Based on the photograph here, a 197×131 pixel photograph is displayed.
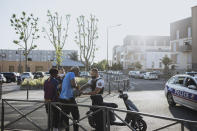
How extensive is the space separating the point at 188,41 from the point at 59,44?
27.4m

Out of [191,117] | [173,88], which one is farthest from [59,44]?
[191,117]

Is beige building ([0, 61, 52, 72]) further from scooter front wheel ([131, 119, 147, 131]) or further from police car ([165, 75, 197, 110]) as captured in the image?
scooter front wheel ([131, 119, 147, 131])

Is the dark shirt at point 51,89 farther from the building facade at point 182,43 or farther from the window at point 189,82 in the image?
the building facade at point 182,43

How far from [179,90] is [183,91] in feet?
1.28

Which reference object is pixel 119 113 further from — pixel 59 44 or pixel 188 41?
pixel 188 41

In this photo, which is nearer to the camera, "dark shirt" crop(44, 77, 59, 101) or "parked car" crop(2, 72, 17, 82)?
"dark shirt" crop(44, 77, 59, 101)

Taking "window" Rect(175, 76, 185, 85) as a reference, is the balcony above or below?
above

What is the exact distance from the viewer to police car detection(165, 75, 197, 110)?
299 inches

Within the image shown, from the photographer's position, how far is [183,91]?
8320 millimetres

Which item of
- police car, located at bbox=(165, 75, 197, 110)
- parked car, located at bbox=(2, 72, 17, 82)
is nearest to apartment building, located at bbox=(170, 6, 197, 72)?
parked car, located at bbox=(2, 72, 17, 82)

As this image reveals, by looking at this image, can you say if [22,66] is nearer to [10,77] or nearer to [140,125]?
[10,77]

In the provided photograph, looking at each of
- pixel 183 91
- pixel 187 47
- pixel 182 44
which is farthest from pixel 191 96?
pixel 182 44

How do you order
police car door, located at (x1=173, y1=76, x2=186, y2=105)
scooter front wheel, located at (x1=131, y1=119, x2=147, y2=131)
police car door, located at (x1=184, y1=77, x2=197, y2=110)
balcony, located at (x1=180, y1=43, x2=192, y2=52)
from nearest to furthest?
scooter front wheel, located at (x1=131, y1=119, x2=147, y2=131) → police car door, located at (x1=184, y1=77, x2=197, y2=110) → police car door, located at (x1=173, y1=76, x2=186, y2=105) → balcony, located at (x1=180, y1=43, x2=192, y2=52)

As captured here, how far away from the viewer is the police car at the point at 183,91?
7590 millimetres
